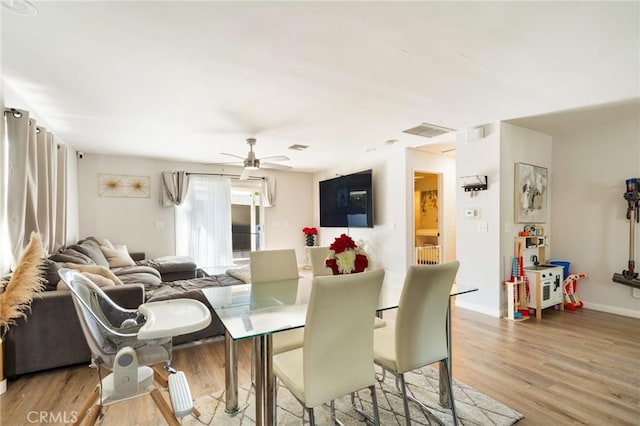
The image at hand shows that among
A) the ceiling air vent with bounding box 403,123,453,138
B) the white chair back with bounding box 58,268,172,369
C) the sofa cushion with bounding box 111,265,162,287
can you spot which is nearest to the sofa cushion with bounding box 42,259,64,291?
the sofa cushion with bounding box 111,265,162,287

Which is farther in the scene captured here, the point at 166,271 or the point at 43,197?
the point at 166,271

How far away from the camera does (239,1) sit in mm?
1662

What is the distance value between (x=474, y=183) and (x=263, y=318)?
3436mm

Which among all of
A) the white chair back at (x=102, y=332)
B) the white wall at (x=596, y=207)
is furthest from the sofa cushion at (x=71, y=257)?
the white wall at (x=596, y=207)

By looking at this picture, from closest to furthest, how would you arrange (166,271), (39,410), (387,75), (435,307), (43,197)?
(435,307), (39,410), (387,75), (43,197), (166,271)

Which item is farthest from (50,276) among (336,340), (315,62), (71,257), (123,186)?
(123,186)

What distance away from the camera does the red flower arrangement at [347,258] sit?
2074 mm

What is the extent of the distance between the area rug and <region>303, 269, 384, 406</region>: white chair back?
2.05 feet

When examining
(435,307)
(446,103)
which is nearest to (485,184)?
(446,103)

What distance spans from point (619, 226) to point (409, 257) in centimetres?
271

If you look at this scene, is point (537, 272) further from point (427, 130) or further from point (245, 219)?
point (245, 219)

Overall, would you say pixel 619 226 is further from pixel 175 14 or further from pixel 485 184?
pixel 175 14

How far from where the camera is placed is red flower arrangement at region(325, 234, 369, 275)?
2074mm

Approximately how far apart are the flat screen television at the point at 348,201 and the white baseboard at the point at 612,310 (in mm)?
3291
